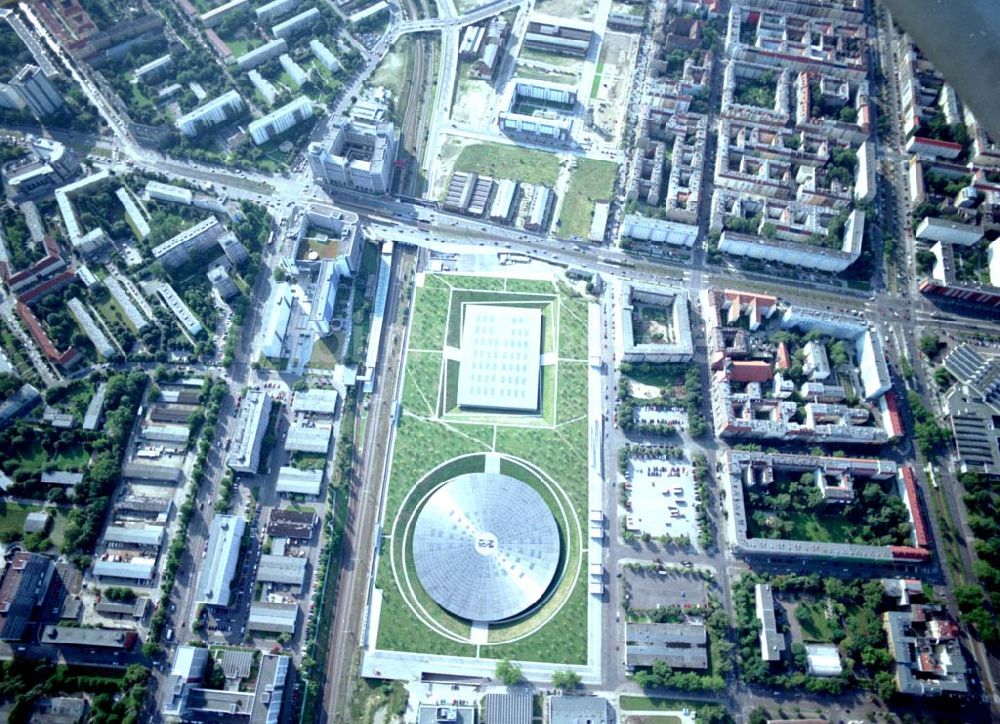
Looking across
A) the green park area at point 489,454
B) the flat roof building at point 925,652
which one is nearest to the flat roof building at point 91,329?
the green park area at point 489,454

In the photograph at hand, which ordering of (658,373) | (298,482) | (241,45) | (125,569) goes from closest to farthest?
(125,569) < (298,482) < (658,373) < (241,45)

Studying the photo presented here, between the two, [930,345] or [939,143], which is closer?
[930,345]

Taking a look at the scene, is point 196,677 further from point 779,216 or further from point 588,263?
point 779,216

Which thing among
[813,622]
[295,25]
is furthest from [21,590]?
[295,25]

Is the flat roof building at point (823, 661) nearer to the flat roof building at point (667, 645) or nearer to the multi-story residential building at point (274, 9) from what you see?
the flat roof building at point (667, 645)

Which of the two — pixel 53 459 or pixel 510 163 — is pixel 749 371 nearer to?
pixel 510 163

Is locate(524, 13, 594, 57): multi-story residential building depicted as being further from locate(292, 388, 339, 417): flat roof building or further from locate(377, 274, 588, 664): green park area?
locate(292, 388, 339, 417): flat roof building
